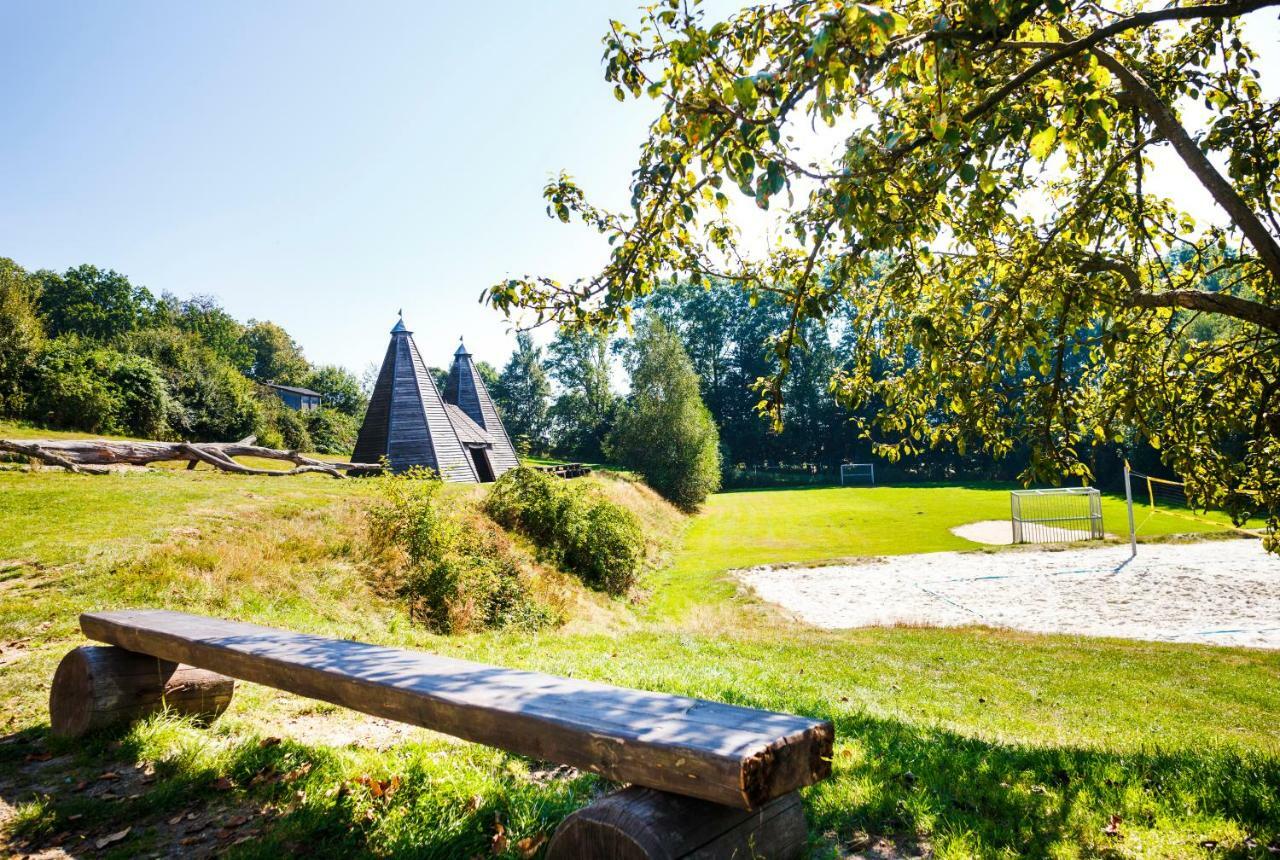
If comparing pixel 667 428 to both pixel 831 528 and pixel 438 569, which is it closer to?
pixel 831 528

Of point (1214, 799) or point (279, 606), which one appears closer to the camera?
point (1214, 799)

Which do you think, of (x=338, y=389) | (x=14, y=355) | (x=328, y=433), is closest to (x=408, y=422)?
(x=14, y=355)

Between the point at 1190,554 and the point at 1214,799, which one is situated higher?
the point at 1214,799

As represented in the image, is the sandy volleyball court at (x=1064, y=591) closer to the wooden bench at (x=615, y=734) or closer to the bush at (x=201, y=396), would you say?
the wooden bench at (x=615, y=734)

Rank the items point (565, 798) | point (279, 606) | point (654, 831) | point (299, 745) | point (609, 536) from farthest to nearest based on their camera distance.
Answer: point (609, 536) < point (279, 606) < point (299, 745) < point (565, 798) < point (654, 831)

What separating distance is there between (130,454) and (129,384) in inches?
794

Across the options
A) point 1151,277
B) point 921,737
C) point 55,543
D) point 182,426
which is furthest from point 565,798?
point 182,426

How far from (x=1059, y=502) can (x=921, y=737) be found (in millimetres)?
28932

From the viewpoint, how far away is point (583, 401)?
70.4 metres

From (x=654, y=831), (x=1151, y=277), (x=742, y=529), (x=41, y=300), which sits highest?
(x=41, y=300)

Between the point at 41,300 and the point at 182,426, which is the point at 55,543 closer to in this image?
the point at 182,426

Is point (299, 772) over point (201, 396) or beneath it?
beneath

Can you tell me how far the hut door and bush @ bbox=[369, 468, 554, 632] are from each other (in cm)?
1500

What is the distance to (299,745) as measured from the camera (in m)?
4.18
